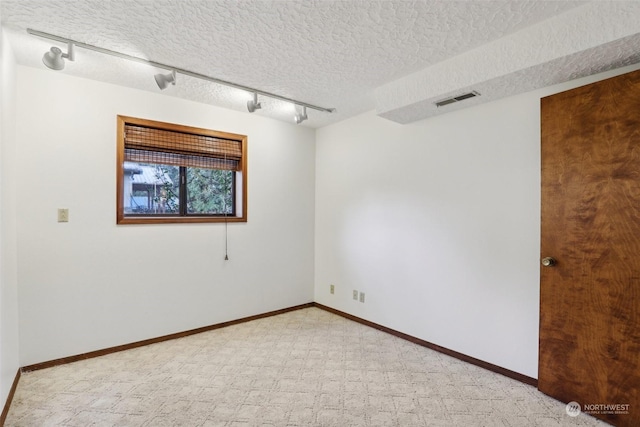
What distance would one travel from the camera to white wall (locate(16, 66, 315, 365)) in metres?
2.52

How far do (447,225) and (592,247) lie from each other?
1066mm

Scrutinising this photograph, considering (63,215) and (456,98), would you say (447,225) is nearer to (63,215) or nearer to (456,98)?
(456,98)

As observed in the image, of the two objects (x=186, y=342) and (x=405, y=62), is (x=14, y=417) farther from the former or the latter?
(x=405, y=62)

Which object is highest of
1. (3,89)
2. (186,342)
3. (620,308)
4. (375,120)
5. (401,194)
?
(375,120)

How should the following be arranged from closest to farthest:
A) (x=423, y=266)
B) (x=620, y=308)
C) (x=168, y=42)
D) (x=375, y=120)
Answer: (x=620, y=308) < (x=168, y=42) < (x=423, y=266) < (x=375, y=120)

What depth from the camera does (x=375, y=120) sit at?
3572mm

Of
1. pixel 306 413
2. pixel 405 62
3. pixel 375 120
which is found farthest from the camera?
pixel 375 120

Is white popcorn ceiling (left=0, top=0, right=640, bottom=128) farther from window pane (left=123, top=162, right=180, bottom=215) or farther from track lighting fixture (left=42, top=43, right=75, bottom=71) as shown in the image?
window pane (left=123, top=162, right=180, bottom=215)

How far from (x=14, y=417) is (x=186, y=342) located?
4.25 ft

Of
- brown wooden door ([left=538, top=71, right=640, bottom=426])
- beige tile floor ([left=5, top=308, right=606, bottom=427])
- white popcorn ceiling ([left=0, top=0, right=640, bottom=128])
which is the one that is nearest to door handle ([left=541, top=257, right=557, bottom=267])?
brown wooden door ([left=538, top=71, right=640, bottom=426])

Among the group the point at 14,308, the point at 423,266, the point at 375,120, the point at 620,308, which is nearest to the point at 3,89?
the point at 14,308

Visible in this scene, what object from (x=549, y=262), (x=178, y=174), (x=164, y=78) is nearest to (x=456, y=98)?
(x=549, y=262)

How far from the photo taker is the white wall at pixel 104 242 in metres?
2.52

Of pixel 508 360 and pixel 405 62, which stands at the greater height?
pixel 405 62
